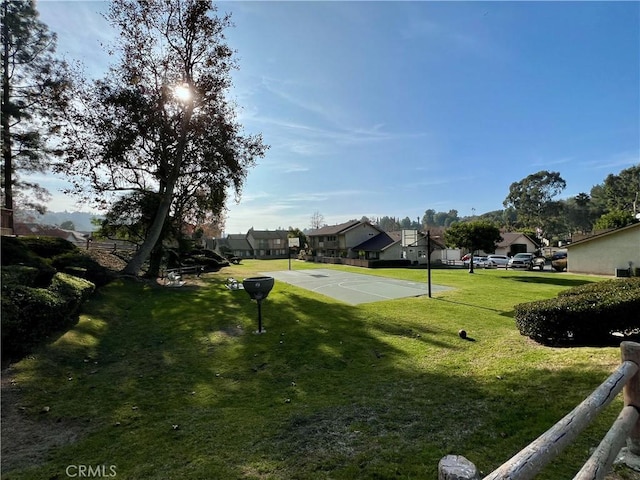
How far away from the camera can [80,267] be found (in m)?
11.7

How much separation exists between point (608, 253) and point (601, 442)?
3417 cm

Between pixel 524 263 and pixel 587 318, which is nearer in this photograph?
pixel 587 318

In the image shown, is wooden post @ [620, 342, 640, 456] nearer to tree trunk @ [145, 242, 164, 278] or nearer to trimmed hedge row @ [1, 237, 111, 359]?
trimmed hedge row @ [1, 237, 111, 359]

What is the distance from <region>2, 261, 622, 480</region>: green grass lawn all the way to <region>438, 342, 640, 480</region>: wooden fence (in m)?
0.68

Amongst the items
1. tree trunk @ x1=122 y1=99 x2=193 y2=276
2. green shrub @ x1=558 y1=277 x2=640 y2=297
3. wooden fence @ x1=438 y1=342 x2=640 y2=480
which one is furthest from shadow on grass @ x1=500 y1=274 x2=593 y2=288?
tree trunk @ x1=122 y1=99 x2=193 y2=276

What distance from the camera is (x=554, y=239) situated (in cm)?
7588

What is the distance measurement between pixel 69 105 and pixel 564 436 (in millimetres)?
22076

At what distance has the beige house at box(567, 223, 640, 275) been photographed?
25547 millimetres

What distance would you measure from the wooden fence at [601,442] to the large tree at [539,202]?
83.4 meters

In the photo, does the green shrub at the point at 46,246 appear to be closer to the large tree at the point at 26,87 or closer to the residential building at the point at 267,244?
the large tree at the point at 26,87

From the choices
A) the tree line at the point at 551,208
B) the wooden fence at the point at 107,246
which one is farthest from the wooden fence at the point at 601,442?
the tree line at the point at 551,208

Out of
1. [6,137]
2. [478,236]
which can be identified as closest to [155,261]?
[6,137]

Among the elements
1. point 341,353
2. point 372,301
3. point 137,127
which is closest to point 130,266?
point 137,127

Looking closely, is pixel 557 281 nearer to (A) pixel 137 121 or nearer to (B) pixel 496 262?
(B) pixel 496 262
